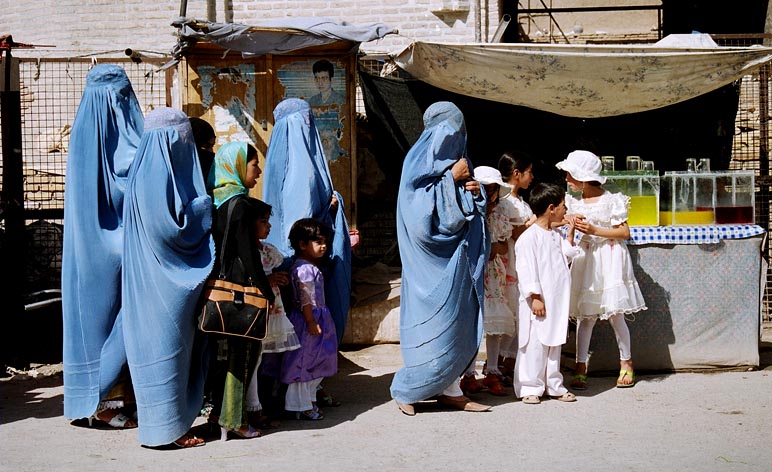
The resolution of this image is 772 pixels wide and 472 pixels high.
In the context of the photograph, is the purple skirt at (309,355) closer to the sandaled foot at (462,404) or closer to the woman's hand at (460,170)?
the sandaled foot at (462,404)

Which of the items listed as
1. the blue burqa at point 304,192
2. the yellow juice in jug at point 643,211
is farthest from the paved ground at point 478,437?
the yellow juice in jug at point 643,211

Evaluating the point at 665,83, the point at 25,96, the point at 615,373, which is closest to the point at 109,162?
the point at 615,373

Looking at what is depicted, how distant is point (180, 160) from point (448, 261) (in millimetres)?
1597

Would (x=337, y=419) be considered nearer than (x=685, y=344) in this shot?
Yes

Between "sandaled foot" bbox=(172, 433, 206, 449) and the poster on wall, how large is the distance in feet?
9.77

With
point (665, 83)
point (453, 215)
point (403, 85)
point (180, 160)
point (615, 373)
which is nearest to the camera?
point (180, 160)

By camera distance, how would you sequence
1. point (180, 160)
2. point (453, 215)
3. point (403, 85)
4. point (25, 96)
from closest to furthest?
point (180, 160)
point (453, 215)
point (403, 85)
point (25, 96)

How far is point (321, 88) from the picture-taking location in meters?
7.52

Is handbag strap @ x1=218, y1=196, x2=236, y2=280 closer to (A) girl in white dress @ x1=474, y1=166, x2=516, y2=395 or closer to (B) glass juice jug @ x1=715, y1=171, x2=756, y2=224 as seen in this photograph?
(A) girl in white dress @ x1=474, y1=166, x2=516, y2=395

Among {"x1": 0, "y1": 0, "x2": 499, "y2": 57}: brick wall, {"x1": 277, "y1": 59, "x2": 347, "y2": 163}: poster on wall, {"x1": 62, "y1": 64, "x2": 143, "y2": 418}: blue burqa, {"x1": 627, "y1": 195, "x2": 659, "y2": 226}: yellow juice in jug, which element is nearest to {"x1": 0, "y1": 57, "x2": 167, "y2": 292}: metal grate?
{"x1": 277, "y1": 59, "x2": 347, "y2": 163}: poster on wall

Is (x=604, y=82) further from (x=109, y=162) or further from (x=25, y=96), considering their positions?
(x=25, y=96)

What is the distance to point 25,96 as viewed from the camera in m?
10.6

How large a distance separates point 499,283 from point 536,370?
0.60m

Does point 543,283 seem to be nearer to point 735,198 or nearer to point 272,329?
point 272,329
